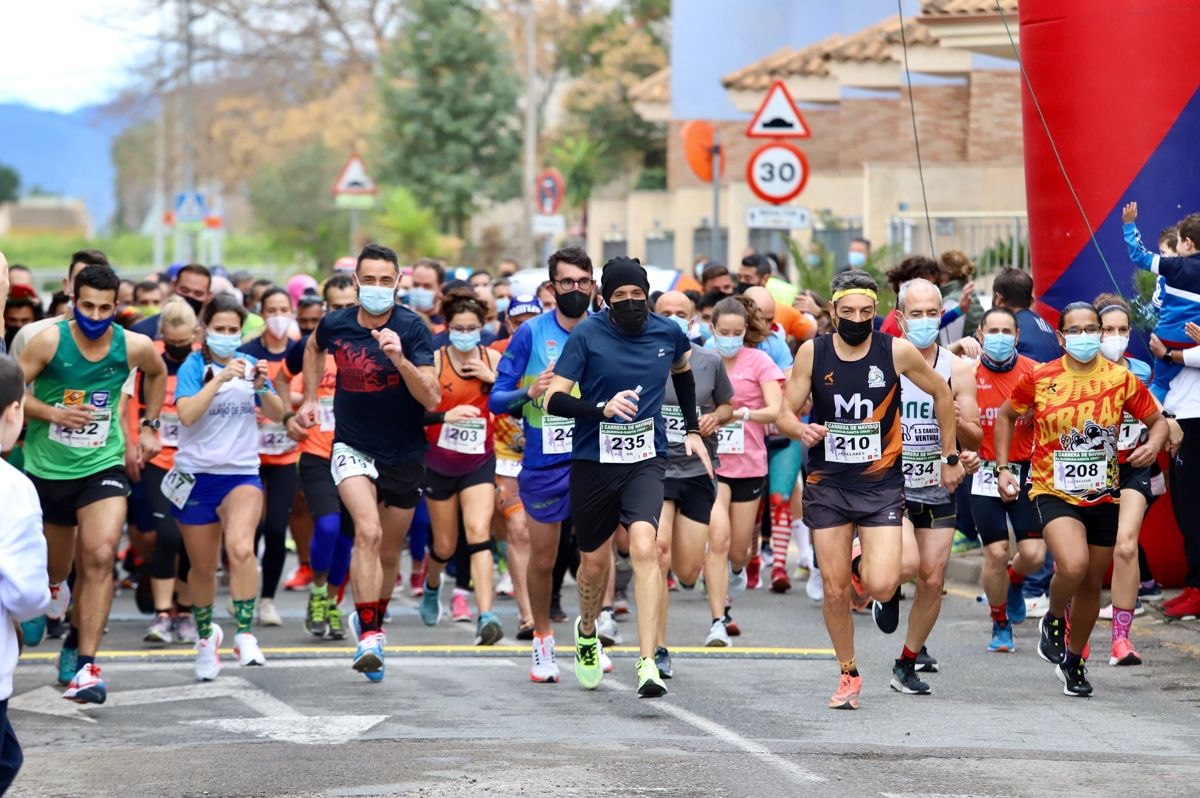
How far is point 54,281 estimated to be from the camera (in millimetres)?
53156

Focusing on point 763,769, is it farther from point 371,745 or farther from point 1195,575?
point 1195,575

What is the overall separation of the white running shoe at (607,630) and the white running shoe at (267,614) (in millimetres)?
2407

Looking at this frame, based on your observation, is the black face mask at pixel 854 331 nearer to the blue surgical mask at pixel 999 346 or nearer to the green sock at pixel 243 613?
the blue surgical mask at pixel 999 346

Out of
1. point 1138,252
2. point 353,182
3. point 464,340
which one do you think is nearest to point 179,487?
point 464,340

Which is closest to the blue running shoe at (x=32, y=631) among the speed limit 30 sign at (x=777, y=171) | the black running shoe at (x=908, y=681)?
the black running shoe at (x=908, y=681)

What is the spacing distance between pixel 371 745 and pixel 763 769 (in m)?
1.70

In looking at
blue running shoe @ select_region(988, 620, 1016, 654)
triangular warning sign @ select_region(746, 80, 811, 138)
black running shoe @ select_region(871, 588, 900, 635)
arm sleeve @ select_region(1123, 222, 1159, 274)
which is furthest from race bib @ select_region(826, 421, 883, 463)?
triangular warning sign @ select_region(746, 80, 811, 138)

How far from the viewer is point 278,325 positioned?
13.2 m

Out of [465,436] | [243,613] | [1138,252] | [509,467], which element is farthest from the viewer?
[509,467]

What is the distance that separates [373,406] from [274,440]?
242 centimetres

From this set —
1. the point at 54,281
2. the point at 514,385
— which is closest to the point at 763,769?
the point at 514,385

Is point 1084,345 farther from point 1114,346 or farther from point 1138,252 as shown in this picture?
point 1138,252

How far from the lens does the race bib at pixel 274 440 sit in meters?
13.0

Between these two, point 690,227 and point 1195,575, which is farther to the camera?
point 690,227
